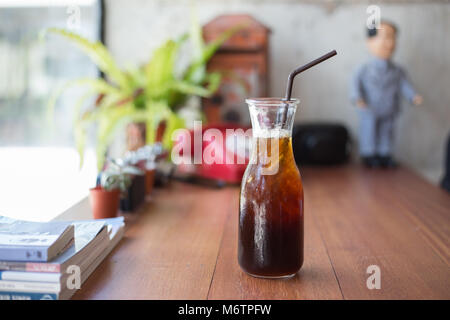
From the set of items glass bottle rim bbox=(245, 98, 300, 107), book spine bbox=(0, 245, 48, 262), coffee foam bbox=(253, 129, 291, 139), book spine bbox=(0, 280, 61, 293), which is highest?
glass bottle rim bbox=(245, 98, 300, 107)

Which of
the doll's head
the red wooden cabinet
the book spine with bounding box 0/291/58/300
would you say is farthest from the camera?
the red wooden cabinet

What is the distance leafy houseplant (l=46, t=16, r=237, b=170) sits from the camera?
1.72 metres

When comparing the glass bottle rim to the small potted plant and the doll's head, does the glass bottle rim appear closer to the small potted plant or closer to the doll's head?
the small potted plant

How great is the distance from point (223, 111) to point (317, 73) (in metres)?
0.46

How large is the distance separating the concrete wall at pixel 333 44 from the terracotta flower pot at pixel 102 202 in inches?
Result: 47.9

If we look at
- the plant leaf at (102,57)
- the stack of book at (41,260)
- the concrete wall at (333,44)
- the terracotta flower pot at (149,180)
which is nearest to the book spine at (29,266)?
the stack of book at (41,260)

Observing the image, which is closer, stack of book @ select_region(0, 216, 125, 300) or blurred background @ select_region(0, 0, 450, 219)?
stack of book @ select_region(0, 216, 125, 300)

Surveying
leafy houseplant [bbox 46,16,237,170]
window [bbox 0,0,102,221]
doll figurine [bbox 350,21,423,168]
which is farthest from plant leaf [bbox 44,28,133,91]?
doll figurine [bbox 350,21,423,168]

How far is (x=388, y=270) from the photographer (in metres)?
0.84

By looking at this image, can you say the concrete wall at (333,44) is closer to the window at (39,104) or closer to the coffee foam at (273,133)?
the window at (39,104)

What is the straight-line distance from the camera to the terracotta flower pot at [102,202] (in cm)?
110

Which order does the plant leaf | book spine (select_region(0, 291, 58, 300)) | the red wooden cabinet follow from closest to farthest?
book spine (select_region(0, 291, 58, 300)), the plant leaf, the red wooden cabinet

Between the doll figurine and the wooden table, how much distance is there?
495mm
